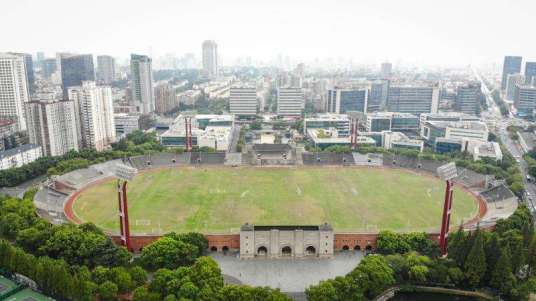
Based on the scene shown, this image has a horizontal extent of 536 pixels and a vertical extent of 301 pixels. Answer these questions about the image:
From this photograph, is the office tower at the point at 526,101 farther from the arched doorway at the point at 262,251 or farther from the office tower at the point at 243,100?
the arched doorway at the point at 262,251

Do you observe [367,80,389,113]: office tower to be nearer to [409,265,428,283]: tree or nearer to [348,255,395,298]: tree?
[409,265,428,283]: tree

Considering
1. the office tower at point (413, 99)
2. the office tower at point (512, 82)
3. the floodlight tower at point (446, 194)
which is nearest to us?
the floodlight tower at point (446, 194)


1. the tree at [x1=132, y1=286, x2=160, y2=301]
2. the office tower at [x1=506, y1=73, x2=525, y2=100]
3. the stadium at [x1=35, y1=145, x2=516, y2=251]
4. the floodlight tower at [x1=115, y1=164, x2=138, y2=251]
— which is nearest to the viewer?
the tree at [x1=132, y1=286, x2=160, y2=301]

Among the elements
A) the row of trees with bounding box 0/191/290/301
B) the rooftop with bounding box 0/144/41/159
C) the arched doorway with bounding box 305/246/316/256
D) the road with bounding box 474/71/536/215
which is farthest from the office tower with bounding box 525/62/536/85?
the rooftop with bounding box 0/144/41/159

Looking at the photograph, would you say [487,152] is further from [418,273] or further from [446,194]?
[418,273]

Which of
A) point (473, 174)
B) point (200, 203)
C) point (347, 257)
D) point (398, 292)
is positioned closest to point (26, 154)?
point (200, 203)

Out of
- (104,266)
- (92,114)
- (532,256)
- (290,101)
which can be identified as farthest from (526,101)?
(104,266)

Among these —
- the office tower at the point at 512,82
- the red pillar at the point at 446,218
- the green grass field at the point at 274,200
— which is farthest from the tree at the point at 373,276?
the office tower at the point at 512,82
